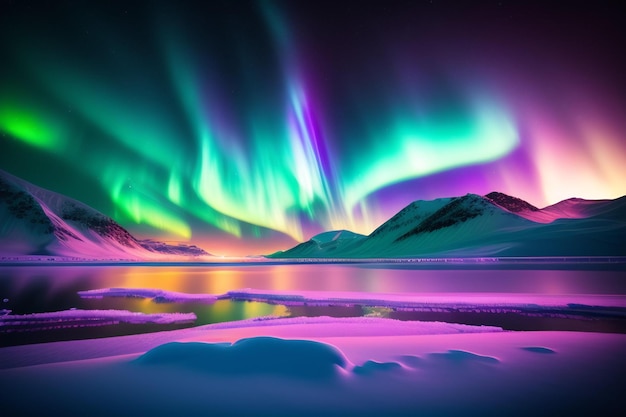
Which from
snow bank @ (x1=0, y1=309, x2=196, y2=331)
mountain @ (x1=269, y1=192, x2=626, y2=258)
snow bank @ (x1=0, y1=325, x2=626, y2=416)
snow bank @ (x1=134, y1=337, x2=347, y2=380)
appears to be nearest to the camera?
snow bank @ (x1=0, y1=325, x2=626, y2=416)

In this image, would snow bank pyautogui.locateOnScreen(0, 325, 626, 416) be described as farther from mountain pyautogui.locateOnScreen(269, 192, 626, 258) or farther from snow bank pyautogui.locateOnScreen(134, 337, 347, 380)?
mountain pyautogui.locateOnScreen(269, 192, 626, 258)

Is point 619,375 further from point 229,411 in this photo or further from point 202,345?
point 202,345

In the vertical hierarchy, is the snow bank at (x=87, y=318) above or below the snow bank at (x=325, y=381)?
above

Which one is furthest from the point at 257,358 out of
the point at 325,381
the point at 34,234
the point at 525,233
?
the point at 34,234

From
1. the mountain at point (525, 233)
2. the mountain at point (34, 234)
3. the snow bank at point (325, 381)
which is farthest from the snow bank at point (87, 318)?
the mountain at point (34, 234)

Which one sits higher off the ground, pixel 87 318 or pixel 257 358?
pixel 87 318

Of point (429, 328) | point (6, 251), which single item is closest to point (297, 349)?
point (429, 328)

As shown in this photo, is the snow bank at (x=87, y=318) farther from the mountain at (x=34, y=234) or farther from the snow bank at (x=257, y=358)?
the mountain at (x=34, y=234)

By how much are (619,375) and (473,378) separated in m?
3.11

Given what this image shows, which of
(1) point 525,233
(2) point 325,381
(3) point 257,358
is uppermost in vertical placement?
(1) point 525,233

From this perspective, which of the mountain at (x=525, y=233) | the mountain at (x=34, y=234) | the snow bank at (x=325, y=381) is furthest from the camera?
the mountain at (x=34, y=234)

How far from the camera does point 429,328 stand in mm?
11844

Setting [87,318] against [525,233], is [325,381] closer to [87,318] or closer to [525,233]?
[87,318]

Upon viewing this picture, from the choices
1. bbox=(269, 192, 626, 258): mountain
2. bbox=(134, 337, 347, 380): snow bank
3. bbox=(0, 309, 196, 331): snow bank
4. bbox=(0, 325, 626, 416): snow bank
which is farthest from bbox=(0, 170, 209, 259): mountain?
bbox=(0, 325, 626, 416): snow bank
